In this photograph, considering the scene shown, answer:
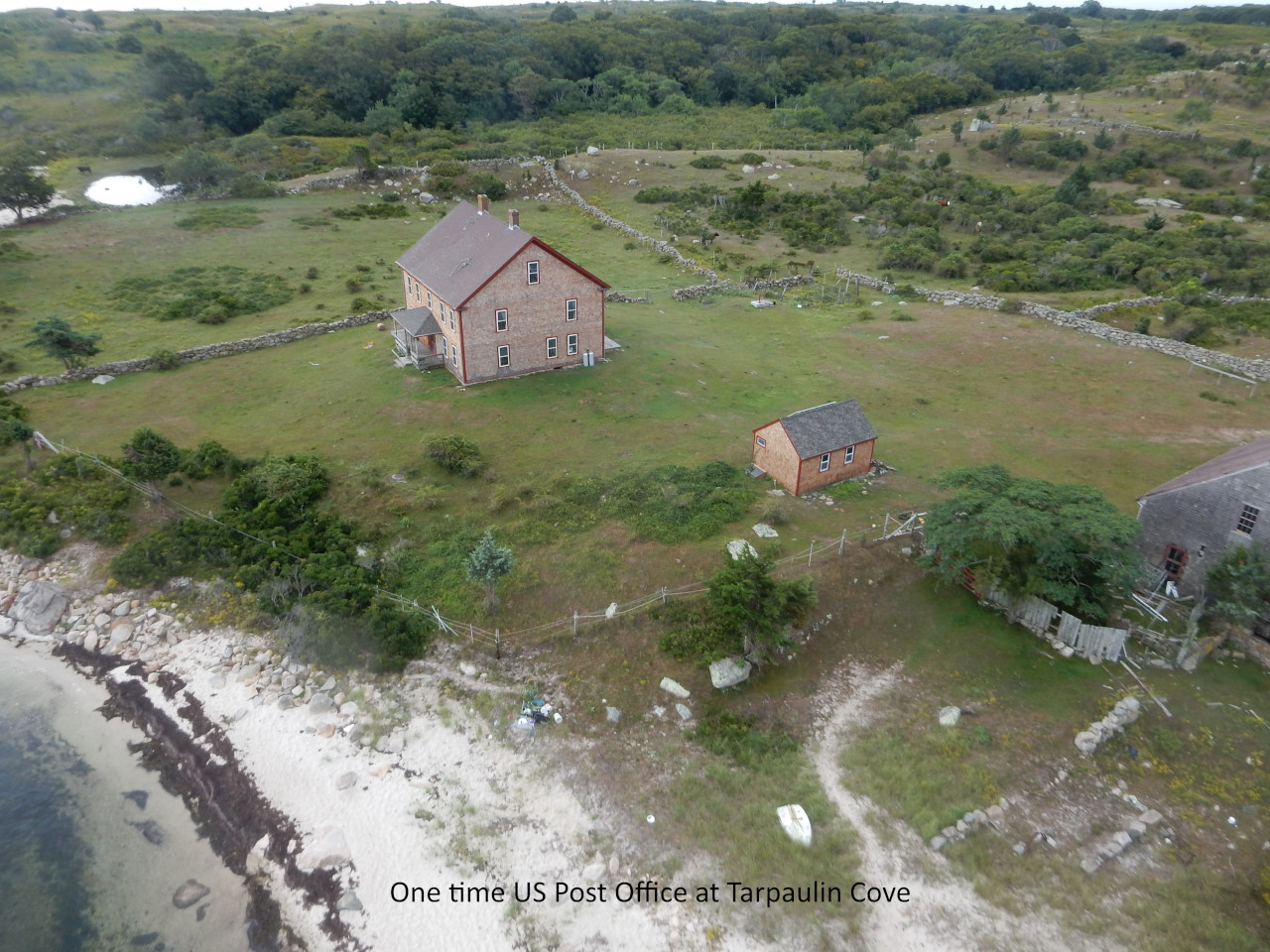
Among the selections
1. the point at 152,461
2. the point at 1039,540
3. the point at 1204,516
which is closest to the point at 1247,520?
the point at 1204,516

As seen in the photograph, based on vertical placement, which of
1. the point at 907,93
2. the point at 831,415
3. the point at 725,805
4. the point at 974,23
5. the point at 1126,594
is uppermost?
the point at 974,23

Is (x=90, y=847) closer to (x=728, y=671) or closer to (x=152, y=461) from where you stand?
(x=152, y=461)

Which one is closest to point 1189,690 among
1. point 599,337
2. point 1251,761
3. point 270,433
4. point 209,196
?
point 1251,761

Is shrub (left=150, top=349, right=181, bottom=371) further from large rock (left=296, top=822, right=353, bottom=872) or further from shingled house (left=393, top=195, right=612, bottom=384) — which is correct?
large rock (left=296, top=822, right=353, bottom=872)

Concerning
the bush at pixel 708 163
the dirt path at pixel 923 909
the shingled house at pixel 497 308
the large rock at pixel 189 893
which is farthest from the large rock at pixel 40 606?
the bush at pixel 708 163

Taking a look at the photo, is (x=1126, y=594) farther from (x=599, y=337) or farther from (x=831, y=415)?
(x=599, y=337)

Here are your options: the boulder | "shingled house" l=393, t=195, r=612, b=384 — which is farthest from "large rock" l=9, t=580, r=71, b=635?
the boulder
